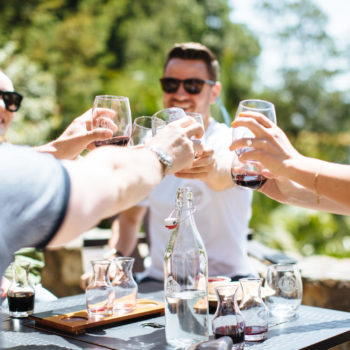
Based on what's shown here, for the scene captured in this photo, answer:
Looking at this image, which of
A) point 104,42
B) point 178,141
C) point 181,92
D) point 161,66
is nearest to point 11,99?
point 178,141

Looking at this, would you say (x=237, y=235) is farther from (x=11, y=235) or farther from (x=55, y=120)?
(x=55, y=120)

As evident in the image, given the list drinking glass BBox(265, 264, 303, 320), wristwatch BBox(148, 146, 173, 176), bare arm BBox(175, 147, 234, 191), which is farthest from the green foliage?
wristwatch BBox(148, 146, 173, 176)

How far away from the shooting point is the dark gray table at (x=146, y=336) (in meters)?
1.52

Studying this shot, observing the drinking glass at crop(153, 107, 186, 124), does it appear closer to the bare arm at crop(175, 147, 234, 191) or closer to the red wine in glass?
the bare arm at crop(175, 147, 234, 191)

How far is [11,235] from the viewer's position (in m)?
1.09

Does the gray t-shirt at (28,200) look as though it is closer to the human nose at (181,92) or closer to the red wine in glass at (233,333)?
the red wine in glass at (233,333)

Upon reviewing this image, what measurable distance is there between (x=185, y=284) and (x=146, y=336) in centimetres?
22

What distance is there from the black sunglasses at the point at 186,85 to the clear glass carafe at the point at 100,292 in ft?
5.67

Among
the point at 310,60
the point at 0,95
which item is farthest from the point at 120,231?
the point at 310,60

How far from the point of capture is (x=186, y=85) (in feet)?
10.5

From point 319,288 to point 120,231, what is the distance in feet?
5.74

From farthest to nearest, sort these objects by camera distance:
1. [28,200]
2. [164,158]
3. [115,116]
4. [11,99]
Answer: [11,99], [115,116], [164,158], [28,200]

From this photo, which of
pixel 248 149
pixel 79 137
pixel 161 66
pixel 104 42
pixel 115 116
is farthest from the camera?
pixel 104 42

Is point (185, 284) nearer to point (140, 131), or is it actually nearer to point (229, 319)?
point (229, 319)
